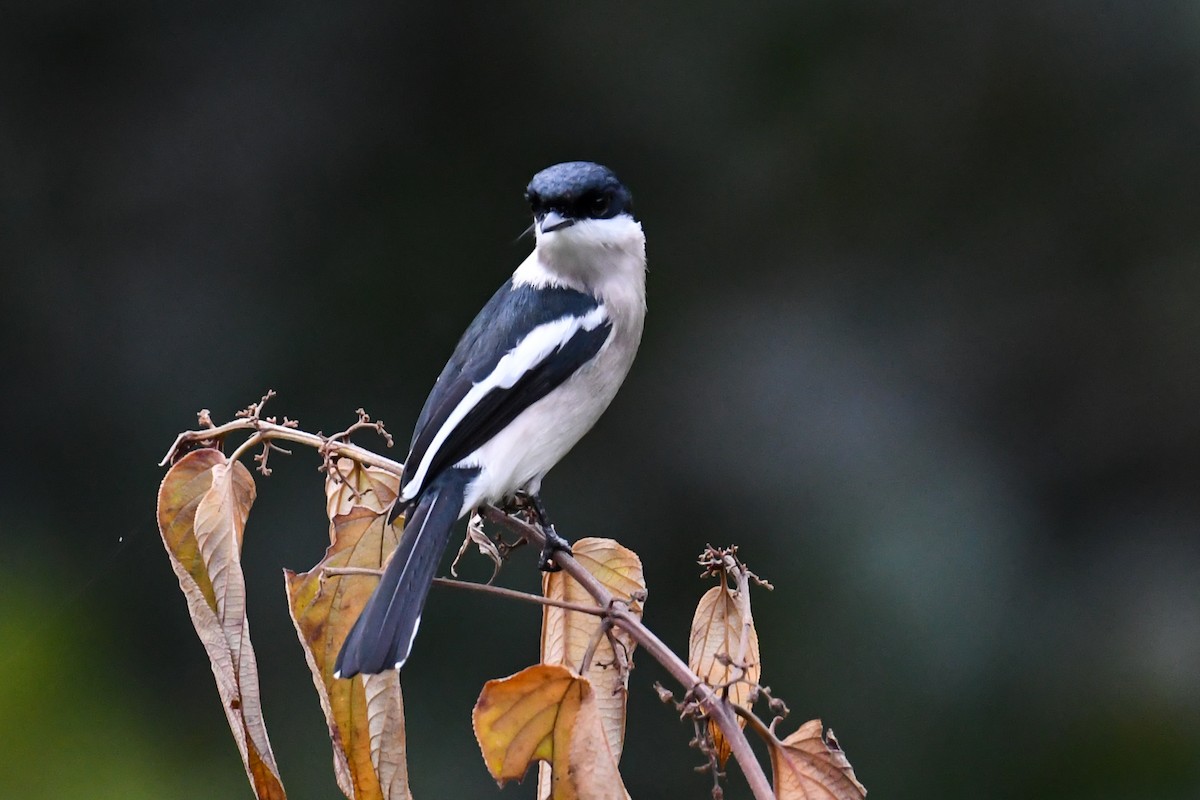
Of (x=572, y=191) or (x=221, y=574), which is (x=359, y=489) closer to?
(x=221, y=574)

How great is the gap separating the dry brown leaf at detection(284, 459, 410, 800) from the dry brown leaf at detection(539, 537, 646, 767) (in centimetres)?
26

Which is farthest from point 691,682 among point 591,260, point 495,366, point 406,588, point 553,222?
point 591,260

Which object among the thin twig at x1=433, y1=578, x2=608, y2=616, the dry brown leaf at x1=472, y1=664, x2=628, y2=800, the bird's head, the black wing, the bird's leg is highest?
the bird's head

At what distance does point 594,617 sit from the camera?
2.06m

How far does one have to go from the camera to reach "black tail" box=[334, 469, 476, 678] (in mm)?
1886

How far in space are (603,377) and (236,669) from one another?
1216 mm

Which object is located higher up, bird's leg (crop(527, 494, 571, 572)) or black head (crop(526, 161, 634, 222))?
black head (crop(526, 161, 634, 222))

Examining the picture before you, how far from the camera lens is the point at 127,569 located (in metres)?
4.86

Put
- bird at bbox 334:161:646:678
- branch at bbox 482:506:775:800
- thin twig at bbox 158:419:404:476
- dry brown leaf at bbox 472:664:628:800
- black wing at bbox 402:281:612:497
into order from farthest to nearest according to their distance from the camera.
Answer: black wing at bbox 402:281:612:497 < bird at bbox 334:161:646:678 < thin twig at bbox 158:419:404:476 < dry brown leaf at bbox 472:664:628:800 < branch at bbox 482:506:775:800

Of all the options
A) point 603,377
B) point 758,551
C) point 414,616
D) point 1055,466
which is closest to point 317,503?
point 758,551

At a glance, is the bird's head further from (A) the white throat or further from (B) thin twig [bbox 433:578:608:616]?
(B) thin twig [bbox 433:578:608:616]

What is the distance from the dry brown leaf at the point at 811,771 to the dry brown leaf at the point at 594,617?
0.89 feet

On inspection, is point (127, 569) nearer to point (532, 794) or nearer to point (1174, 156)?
point (532, 794)

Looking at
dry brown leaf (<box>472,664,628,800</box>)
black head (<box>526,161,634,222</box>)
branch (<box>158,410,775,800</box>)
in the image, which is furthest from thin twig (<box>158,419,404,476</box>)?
black head (<box>526,161,634,222</box>)
